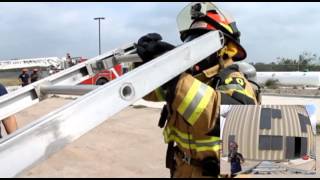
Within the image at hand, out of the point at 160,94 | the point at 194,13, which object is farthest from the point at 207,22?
the point at 160,94

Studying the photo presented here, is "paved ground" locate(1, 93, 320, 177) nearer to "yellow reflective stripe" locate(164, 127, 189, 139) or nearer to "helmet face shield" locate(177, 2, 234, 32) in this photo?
"yellow reflective stripe" locate(164, 127, 189, 139)

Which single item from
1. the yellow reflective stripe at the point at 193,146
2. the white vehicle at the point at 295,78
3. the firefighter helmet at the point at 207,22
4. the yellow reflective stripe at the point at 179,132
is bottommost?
the white vehicle at the point at 295,78

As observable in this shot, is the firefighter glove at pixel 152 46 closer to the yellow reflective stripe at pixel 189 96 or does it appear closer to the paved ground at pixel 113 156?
the yellow reflective stripe at pixel 189 96

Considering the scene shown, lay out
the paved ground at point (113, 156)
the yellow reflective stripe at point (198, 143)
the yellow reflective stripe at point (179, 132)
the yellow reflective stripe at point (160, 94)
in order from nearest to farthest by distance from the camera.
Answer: the yellow reflective stripe at point (198, 143), the yellow reflective stripe at point (179, 132), the yellow reflective stripe at point (160, 94), the paved ground at point (113, 156)

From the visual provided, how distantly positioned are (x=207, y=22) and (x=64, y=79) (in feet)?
3.30

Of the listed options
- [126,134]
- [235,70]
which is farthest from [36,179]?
[235,70]

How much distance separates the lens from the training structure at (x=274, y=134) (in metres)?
1.70

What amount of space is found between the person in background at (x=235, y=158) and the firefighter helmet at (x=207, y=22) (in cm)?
70

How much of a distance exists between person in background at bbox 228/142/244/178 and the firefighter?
133 mm

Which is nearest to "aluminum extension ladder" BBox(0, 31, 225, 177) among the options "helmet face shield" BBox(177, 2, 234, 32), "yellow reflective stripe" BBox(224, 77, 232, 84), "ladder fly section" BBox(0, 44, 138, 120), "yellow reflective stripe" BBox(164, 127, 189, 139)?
"yellow reflective stripe" BBox(224, 77, 232, 84)

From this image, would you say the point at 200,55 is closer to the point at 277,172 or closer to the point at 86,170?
the point at 277,172

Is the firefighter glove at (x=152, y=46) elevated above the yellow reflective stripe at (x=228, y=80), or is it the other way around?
the firefighter glove at (x=152, y=46)

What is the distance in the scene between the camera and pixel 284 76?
3244cm

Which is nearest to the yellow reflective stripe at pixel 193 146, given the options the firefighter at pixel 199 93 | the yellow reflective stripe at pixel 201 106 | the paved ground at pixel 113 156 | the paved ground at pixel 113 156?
the firefighter at pixel 199 93
